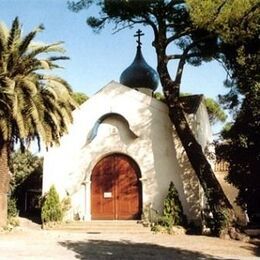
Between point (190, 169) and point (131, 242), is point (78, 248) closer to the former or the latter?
point (131, 242)

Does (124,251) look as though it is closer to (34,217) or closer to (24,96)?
(24,96)

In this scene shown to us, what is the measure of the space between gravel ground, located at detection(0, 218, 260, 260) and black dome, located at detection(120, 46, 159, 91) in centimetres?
1129

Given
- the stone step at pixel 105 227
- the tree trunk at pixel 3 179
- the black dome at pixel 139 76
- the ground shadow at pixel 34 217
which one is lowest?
the stone step at pixel 105 227

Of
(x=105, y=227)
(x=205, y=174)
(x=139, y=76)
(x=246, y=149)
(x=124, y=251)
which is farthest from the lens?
(x=139, y=76)

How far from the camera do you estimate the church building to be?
20828mm

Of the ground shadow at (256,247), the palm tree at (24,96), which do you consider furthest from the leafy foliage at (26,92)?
the ground shadow at (256,247)

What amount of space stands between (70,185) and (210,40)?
937 cm

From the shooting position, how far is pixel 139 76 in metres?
26.9

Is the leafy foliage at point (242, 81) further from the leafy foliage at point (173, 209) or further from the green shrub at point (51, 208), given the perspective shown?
the green shrub at point (51, 208)

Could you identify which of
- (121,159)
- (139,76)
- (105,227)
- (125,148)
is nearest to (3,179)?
(105,227)

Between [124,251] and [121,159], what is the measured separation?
8577 millimetres

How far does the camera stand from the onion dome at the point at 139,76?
88.3 feet

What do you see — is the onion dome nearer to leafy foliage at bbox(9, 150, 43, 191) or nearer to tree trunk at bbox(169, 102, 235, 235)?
tree trunk at bbox(169, 102, 235, 235)

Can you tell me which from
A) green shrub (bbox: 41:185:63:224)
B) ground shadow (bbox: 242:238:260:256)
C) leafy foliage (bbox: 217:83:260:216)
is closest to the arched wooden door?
green shrub (bbox: 41:185:63:224)
